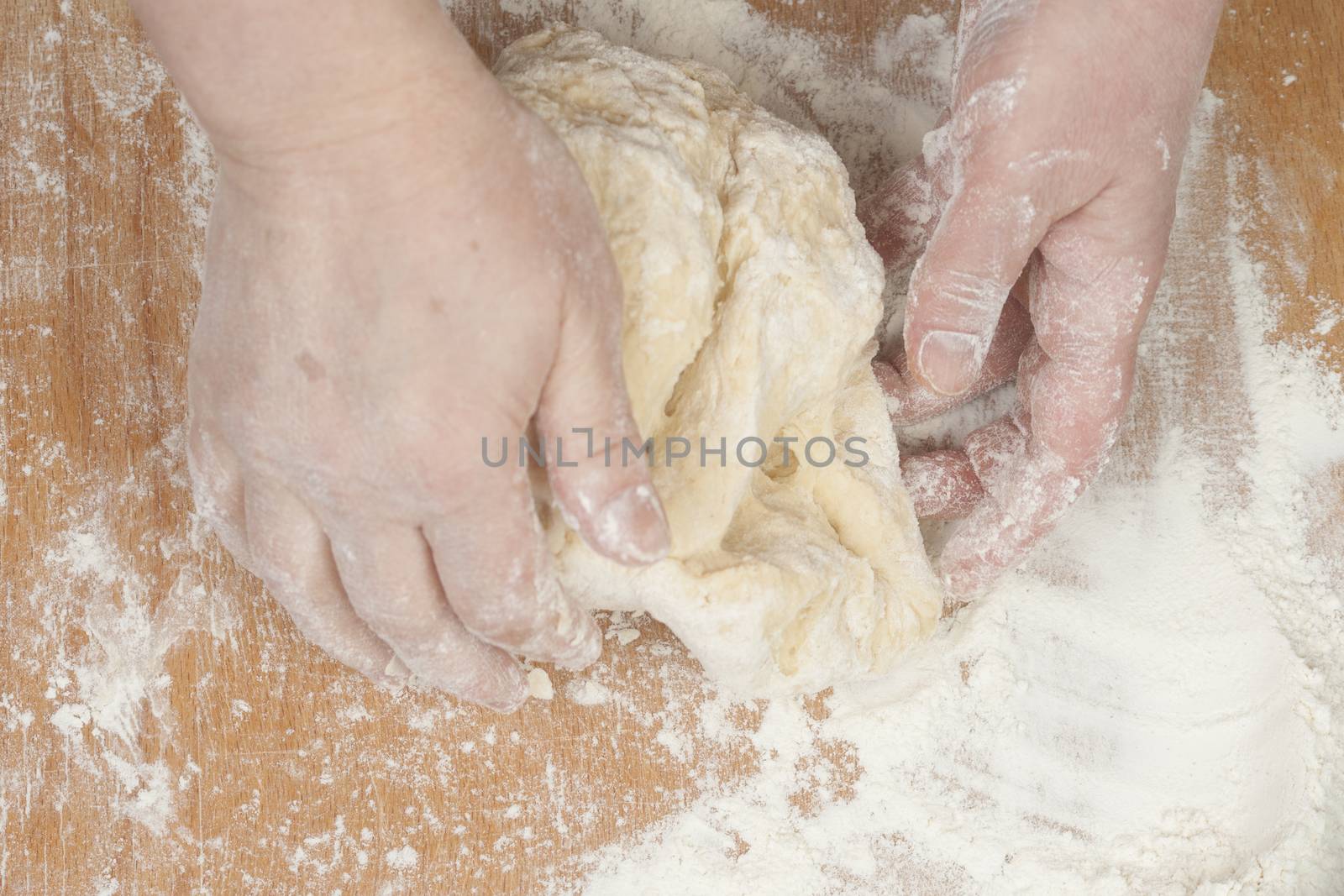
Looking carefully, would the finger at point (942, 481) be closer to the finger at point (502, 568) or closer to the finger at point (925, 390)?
the finger at point (925, 390)

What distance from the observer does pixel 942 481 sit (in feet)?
5.45

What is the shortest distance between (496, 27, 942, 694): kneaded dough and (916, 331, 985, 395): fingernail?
0.10 meters

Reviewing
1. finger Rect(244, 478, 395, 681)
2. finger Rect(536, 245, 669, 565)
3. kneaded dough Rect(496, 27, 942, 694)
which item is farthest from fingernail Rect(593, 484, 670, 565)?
finger Rect(244, 478, 395, 681)

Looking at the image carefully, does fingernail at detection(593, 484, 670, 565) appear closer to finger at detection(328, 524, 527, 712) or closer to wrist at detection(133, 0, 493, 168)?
finger at detection(328, 524, 527, 712)

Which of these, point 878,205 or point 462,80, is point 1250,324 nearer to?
point 878,205

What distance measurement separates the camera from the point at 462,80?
1070 millimetres

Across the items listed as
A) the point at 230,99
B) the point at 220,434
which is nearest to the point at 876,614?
the point at 220,434

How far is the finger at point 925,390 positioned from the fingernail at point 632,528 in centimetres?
62

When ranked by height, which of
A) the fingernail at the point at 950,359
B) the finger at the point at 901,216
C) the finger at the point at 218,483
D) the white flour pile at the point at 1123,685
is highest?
the finger at the point at 901,216

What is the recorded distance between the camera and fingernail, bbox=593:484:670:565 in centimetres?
113

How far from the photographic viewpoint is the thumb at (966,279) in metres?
1.32

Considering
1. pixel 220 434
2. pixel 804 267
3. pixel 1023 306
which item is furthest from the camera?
pixel 1023 306

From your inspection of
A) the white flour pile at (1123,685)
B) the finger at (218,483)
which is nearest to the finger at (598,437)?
the finger at (218,483)

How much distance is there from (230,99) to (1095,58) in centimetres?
97
